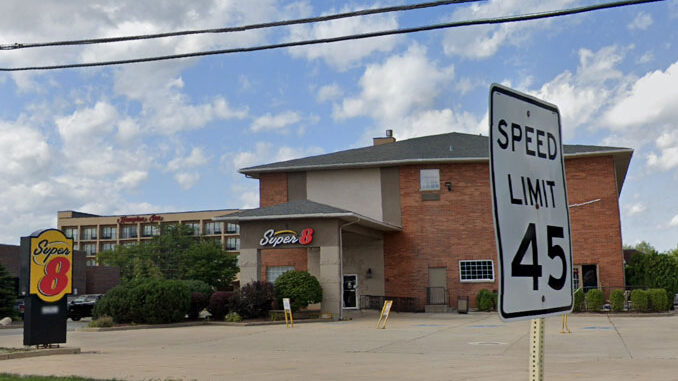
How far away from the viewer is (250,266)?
3155 centimetres

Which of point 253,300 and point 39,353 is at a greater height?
point 253,300

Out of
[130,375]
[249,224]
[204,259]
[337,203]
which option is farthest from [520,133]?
[204,259]

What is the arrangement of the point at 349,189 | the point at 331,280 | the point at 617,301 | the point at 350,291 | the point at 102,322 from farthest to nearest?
the point at 349,189
the point at 350,291
the point at 331,280
the point at 617,301
the point at 102,322

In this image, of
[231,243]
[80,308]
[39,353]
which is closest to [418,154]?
[80,308]

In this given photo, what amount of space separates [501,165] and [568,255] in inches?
23.3

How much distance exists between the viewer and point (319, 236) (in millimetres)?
30906

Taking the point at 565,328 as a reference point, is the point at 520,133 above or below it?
above

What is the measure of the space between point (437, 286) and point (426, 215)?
3.82 metres

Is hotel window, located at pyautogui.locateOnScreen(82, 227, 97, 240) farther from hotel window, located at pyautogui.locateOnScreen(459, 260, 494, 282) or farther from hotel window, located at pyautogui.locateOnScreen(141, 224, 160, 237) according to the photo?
→ hotel window, located at pyautogui.locateOnScreen(459, 260, 494, 282)

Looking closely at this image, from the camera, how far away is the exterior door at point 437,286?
35.6m

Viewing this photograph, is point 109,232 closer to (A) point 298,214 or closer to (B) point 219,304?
(B) point 219,304

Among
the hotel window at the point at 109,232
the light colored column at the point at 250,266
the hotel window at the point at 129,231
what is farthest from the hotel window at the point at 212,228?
the light colored column at the point at 250,266

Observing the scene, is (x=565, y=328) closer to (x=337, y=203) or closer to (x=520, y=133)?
(x=337, y=203)

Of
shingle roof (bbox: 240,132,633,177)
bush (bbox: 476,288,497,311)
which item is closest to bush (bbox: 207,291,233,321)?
shingle roof (bbox: 240,132,633,177)
